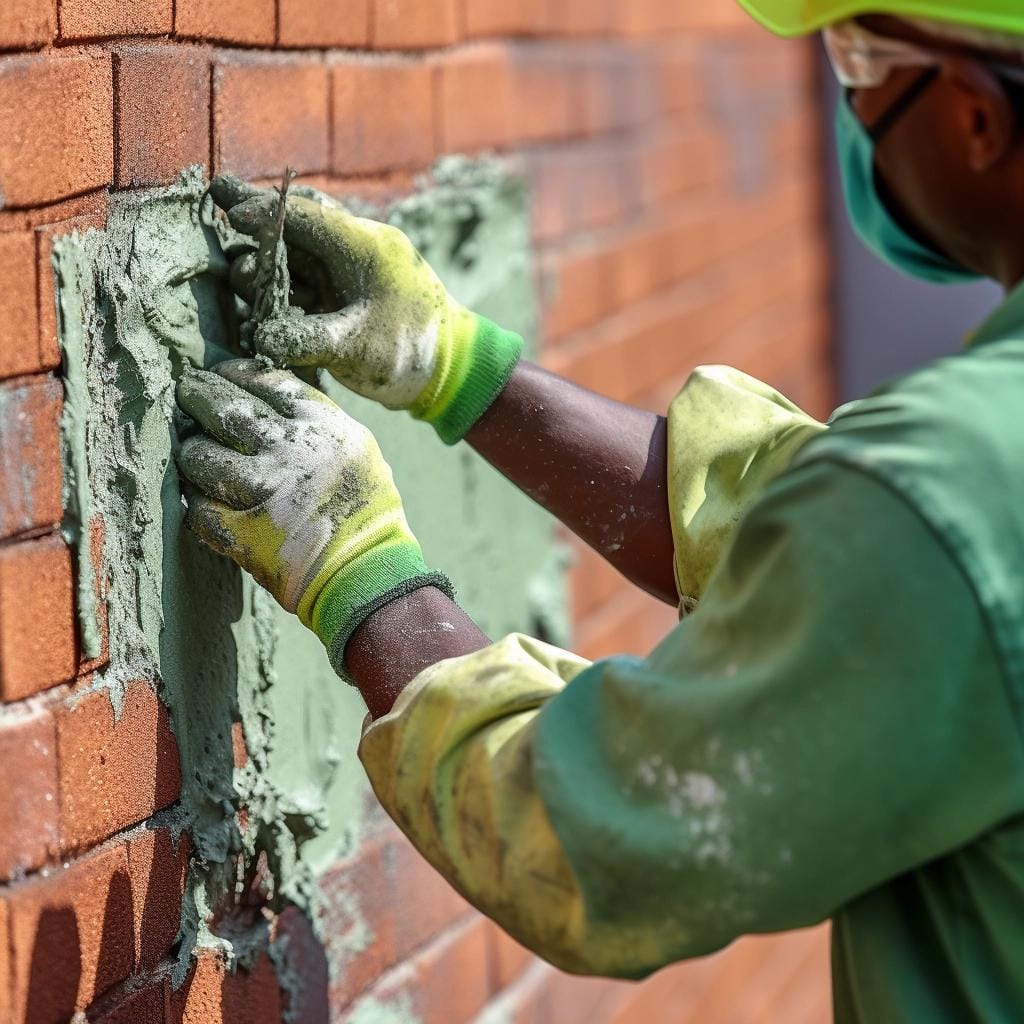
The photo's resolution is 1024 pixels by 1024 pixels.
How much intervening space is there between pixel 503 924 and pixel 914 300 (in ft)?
14.9

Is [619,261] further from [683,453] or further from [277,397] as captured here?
[277,397]

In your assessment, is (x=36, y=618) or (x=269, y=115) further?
(x=269, y=115)

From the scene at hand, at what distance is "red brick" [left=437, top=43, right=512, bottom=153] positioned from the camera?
7.11 ft

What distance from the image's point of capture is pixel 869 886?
1.15 meters

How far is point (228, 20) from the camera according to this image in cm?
159

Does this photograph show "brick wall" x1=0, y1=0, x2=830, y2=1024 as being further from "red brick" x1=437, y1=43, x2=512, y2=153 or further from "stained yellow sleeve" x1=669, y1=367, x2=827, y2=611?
"stained yellow sleeve" x1=669, y1=367, x2=827, y2=611

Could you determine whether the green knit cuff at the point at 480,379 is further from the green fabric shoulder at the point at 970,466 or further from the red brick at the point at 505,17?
the red brick at the point at 505,17

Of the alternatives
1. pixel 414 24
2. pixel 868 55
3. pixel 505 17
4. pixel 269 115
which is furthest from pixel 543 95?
pixel 868 55

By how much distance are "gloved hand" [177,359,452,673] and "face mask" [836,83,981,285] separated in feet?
1.83

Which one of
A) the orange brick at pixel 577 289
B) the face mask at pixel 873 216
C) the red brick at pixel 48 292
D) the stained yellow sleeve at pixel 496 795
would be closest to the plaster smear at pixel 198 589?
the red brick at pixel 48 292

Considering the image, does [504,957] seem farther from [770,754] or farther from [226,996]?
[770,754]

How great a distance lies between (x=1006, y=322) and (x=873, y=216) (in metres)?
0.37

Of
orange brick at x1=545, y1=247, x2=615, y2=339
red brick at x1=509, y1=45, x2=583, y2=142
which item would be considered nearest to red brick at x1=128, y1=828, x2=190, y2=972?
orange brick at x1=545, y1=247, x2=615, y2=339

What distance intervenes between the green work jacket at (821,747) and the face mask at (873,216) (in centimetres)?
30
